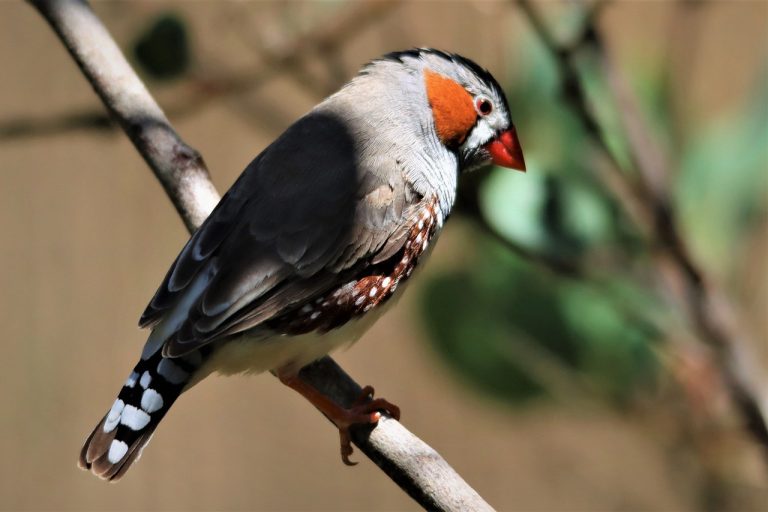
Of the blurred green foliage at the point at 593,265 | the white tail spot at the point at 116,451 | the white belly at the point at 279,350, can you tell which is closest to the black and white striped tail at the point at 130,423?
the white tail spot at the point at 116,451

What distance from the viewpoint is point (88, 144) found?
6.08 metres

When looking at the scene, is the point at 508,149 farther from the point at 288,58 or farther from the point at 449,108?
the point at 288,58

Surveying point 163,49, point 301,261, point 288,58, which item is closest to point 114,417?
point 301,261

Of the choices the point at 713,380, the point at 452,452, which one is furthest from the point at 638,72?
the point at 452,452

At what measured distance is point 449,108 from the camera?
3346mm

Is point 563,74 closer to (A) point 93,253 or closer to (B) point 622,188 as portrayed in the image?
(B) point 622,188

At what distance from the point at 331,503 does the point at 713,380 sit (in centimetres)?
278

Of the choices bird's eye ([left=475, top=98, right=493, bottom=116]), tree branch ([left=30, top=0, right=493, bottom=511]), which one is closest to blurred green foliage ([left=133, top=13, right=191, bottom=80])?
tree branch ([left=30, top=0, right=493, bottom=511])

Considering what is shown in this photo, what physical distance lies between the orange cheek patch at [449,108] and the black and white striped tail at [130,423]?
114 centimetres

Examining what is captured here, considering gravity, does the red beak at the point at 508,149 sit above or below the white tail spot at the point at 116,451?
above

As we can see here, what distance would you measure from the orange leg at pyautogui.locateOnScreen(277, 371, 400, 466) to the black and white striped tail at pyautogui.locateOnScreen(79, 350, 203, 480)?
16.3 inches

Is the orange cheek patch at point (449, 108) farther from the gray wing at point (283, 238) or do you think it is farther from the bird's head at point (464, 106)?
the gray wing at point (283, 238)

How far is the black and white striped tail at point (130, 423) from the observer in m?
2.63

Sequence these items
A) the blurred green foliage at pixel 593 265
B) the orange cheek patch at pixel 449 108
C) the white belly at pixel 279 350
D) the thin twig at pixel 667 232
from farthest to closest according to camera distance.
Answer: the blurred green foliage at pixel 593 265
the orange cheek patch at pixel 449 108
the thin twig at pixel 667 232
the white belly at pixel 279 350
